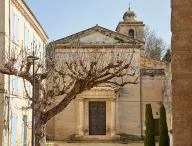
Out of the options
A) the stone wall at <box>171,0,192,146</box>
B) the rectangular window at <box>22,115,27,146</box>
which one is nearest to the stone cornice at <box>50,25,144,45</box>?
the rectangular window at <box>22,115,27,146</box>

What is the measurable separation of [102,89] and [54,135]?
559cm

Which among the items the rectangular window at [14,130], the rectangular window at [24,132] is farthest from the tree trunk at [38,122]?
the rectangular window at [24,132]

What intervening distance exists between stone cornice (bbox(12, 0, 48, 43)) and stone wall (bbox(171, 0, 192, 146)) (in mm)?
16911

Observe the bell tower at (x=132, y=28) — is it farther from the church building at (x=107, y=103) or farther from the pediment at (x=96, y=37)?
the church building at (x=107, y=103)

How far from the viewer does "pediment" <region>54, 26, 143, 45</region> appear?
38531 mm

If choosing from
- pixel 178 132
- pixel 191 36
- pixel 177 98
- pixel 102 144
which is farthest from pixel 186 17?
pixel 102 144

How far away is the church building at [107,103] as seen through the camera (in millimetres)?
37531

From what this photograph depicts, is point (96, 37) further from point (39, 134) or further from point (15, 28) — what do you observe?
point (39, 134)

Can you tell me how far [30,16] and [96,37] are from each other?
455 inches

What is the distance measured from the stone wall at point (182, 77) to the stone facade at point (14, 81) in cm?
1494

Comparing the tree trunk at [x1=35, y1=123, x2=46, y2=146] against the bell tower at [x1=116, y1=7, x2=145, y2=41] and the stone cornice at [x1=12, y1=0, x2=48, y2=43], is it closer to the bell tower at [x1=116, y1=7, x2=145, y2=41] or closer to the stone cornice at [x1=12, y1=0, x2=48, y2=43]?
the stone cornice at [x1=12, y1=0, x2=48, y2=43]

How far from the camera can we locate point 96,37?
38812 mm

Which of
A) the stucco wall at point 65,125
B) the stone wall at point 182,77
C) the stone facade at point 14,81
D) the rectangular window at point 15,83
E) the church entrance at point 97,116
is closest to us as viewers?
the stone wall at point 182,77

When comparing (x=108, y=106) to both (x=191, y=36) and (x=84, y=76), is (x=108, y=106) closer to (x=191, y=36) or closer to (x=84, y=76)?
(x=84, y=76)
